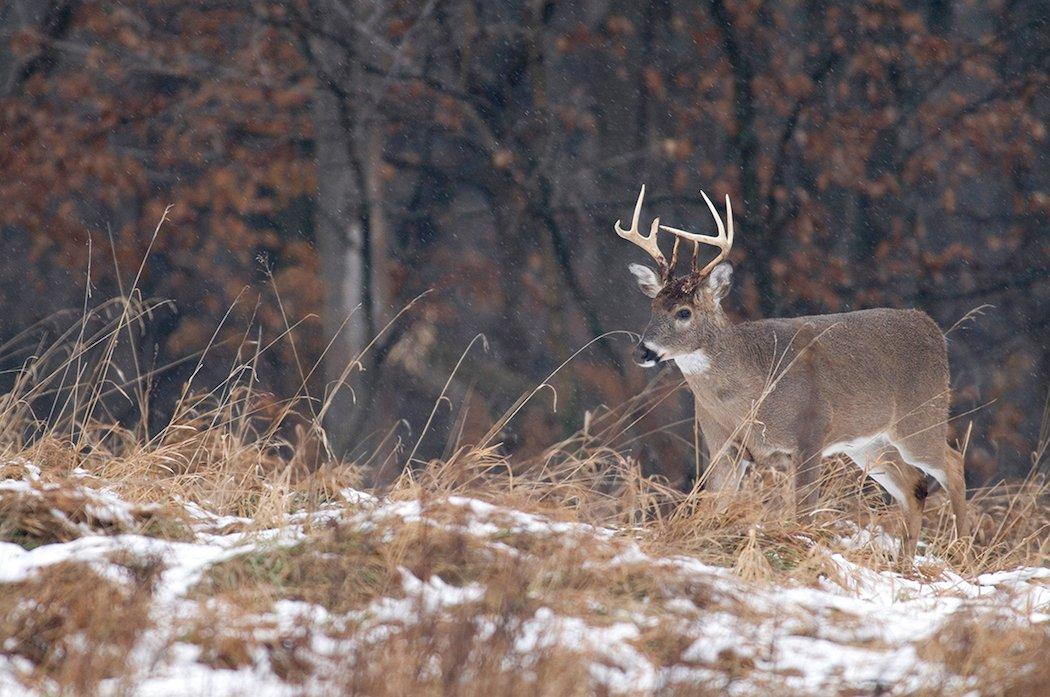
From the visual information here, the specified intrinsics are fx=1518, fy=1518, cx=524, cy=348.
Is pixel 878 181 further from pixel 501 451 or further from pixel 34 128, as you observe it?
pixel 34 128

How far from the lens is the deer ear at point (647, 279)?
8.16 metres

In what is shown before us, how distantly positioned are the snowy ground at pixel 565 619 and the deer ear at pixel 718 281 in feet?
9.86

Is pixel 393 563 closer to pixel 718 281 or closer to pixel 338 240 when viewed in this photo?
pixel 718 281

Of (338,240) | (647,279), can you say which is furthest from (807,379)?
(338,240)

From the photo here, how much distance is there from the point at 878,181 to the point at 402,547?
10.5 meters

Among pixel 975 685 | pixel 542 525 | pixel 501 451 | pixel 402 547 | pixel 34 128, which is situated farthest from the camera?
pixel 501 451

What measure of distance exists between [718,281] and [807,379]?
27.2 inches

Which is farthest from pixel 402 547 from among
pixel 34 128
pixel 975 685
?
pixel 34 128

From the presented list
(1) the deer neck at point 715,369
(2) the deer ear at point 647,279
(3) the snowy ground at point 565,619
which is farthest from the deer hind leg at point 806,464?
(3) the snowy ground at point 565,619

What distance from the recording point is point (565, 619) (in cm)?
397

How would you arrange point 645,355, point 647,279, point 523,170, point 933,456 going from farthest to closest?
point 523,170 → point 933,456 → point 647,279 → point 645,355

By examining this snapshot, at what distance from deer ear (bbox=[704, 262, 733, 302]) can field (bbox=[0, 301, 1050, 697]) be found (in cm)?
247

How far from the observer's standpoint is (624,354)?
48.9 ft

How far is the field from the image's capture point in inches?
141
